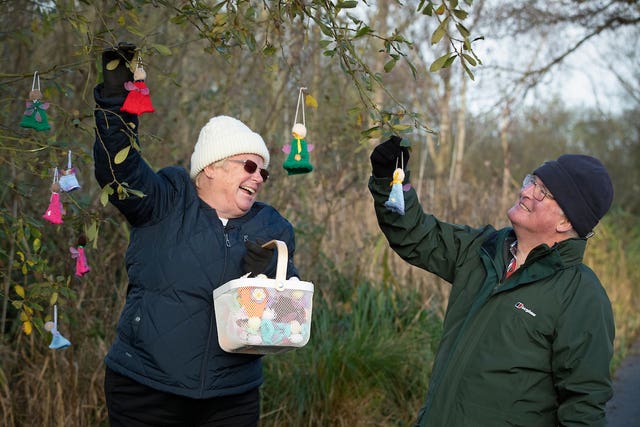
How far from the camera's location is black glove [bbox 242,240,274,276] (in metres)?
2.82

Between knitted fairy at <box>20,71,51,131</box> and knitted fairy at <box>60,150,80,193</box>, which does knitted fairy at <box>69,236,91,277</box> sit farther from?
knitted fairy at <box>20,71,51,131</box>

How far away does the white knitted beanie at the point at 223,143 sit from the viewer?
2984 millimetres

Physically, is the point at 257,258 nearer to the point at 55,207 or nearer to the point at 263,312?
the point at 263,312

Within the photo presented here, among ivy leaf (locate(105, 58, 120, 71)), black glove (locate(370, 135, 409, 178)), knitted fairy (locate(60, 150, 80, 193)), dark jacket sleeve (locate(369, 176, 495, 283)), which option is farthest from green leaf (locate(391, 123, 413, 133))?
knitted fairy (locate(60, 150, 80, 193))

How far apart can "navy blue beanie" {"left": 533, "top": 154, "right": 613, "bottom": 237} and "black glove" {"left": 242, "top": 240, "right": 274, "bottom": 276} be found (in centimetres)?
107

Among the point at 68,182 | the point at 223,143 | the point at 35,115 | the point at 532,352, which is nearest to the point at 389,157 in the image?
the point at 223,143

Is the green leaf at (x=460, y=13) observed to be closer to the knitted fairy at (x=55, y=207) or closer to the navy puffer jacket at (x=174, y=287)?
the navy puffer jacket at (x=174, y=287)

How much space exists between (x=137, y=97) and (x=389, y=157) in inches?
38.3

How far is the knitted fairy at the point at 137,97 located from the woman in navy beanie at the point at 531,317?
0.89m

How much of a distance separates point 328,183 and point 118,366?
11.0 ft

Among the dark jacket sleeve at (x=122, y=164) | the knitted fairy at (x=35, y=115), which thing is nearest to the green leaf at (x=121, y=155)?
the dark jacket sleeve at (x=122, y=164)

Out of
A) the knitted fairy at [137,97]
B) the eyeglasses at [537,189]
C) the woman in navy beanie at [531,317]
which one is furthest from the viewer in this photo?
the eyeglasses at [537,189]

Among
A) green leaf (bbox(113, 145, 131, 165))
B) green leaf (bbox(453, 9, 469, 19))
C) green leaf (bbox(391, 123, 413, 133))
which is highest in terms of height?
green leaf (bbox(453, 9, 469, 19))

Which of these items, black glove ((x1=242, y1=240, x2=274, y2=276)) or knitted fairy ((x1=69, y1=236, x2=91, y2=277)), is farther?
knitted fairy ((x1=69, y1=236, x2=91, y2=277))
